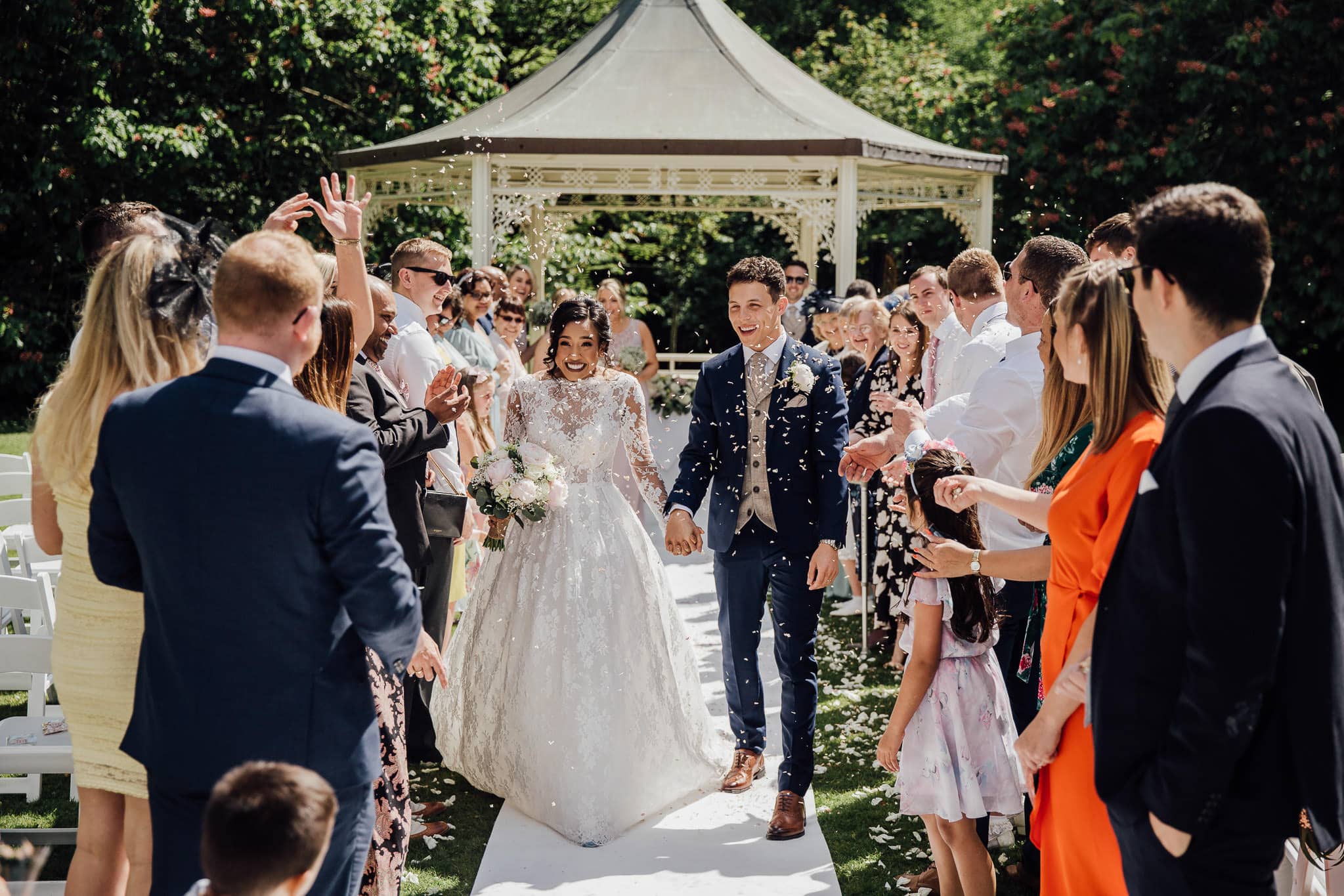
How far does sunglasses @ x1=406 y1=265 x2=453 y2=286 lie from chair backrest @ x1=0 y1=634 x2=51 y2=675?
229 centimetres

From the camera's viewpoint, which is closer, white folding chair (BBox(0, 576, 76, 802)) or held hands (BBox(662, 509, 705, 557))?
white folding chair (BBox(0, 576, 76, 802))

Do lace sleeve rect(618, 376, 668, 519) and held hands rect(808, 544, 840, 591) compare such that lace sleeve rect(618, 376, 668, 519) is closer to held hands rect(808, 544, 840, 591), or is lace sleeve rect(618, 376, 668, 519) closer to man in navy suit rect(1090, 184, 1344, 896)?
held hands rect(808, 544, 840, 591)

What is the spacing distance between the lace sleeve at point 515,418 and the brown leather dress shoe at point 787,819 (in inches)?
72.1

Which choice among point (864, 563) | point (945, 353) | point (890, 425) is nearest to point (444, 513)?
point (945, 353)

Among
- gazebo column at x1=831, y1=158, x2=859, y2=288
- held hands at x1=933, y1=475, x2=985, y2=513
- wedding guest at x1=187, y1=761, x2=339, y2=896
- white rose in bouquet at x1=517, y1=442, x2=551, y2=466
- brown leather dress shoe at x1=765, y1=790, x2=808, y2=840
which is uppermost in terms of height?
gazebo column at x1=831, y1=158, x2=859, y2=288

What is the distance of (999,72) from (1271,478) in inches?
825

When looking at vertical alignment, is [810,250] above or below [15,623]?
above

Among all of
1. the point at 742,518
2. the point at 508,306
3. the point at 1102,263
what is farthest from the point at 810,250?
the point at 1102,263

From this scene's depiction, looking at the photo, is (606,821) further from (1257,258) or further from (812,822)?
(1257,258)

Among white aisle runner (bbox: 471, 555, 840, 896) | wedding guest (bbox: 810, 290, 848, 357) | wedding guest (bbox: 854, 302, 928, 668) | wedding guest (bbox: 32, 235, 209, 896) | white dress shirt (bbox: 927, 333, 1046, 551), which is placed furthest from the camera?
wedding guest (bbox: 810, 290, 848, 357)

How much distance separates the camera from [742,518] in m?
4.93

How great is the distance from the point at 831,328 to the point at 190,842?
7.11 metres

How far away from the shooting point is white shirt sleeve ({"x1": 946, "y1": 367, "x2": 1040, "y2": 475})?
4.09 m

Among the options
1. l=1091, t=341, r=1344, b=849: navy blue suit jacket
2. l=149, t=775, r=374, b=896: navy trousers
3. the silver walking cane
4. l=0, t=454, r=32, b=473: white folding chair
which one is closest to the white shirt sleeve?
l=1091, t=341, r=1344, b=849: navy blue suit jacket
